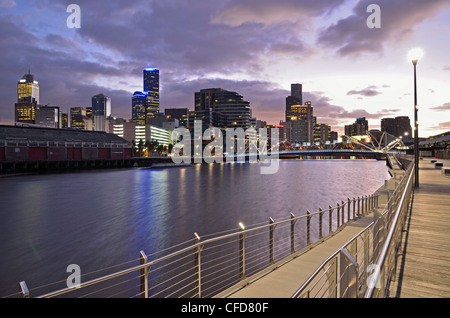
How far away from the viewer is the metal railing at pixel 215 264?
759cm

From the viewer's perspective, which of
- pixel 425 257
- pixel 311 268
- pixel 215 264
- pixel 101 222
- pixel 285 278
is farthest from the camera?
pixel 101 222

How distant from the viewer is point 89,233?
24.7 metres

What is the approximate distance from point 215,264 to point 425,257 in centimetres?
1133

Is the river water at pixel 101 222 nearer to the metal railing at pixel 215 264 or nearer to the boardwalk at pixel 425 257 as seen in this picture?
the metal railing at pixel 215 264

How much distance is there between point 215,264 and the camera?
16.3 meters

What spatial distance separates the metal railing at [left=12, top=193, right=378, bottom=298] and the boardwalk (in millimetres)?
3283

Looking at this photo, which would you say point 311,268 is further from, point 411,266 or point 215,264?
point 215,264

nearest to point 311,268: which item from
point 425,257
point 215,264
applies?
point 425,257

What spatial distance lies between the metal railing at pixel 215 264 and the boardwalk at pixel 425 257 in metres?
3.28

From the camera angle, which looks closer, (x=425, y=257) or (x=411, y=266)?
(x=411, y=266)

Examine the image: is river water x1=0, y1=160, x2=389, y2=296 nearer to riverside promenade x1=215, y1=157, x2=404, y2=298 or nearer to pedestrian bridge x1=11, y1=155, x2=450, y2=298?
pedestrian bridge x1=11, y1=155, x2=450, y2=298
